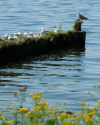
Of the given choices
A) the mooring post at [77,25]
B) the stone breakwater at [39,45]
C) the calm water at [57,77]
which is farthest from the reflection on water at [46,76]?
the mooring post at [77,25]

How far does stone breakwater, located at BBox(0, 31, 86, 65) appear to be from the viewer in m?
17.0

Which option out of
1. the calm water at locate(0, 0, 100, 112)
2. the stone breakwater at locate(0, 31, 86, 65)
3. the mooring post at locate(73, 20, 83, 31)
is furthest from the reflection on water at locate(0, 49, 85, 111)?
the mooring post at locate(73, 20, 83, 31)

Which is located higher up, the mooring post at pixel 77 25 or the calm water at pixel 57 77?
the mooring post at pixel 77 25

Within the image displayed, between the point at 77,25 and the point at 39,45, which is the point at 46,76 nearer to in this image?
the point at 39,45

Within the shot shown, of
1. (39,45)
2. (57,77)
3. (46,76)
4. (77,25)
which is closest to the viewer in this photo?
(57,77)

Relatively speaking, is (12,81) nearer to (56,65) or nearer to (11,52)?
(11,52)

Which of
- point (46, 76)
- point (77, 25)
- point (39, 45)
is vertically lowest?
point (46, 76)

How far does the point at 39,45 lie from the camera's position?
1998 cm

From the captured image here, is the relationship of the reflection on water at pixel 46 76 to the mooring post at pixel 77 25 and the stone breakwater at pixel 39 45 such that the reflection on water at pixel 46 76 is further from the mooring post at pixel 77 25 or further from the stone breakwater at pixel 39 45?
the mooring post at pixel 77 25

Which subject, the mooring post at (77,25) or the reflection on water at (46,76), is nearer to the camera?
the reflection on water at (46,76)

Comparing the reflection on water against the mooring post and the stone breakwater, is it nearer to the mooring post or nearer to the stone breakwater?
the stone breakwater

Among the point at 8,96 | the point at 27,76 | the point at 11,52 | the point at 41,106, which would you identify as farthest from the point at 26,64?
the point at 41,106

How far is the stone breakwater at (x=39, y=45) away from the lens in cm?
1699

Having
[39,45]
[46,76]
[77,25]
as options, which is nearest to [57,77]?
[46,76]
